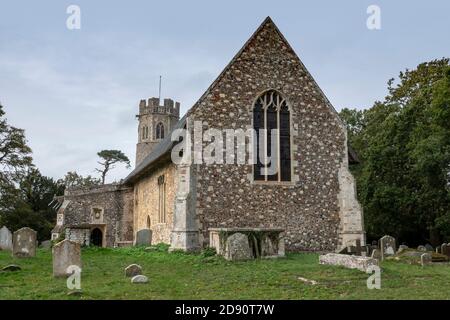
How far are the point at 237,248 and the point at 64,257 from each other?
524 centimetres

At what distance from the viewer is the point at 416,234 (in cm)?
3102

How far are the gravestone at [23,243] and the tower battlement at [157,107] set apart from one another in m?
42.6

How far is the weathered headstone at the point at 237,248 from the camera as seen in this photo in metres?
14.2

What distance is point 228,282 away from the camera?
10023 millimetres

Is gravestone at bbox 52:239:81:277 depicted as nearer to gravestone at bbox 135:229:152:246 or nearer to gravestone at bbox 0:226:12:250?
gravestone at bbox 135:229:152:246

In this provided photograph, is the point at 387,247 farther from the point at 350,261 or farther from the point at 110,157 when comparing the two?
the point at 110,157

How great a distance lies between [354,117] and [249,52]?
873 inches

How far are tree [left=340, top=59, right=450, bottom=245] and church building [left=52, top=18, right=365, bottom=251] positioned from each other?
7.48m

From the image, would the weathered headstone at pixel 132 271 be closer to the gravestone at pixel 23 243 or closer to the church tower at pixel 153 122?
the gravestone at pixel 23 243

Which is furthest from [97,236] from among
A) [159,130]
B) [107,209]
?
[159,130]

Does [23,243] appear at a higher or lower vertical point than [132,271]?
higher

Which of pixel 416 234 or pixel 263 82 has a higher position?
pixel 263 82
